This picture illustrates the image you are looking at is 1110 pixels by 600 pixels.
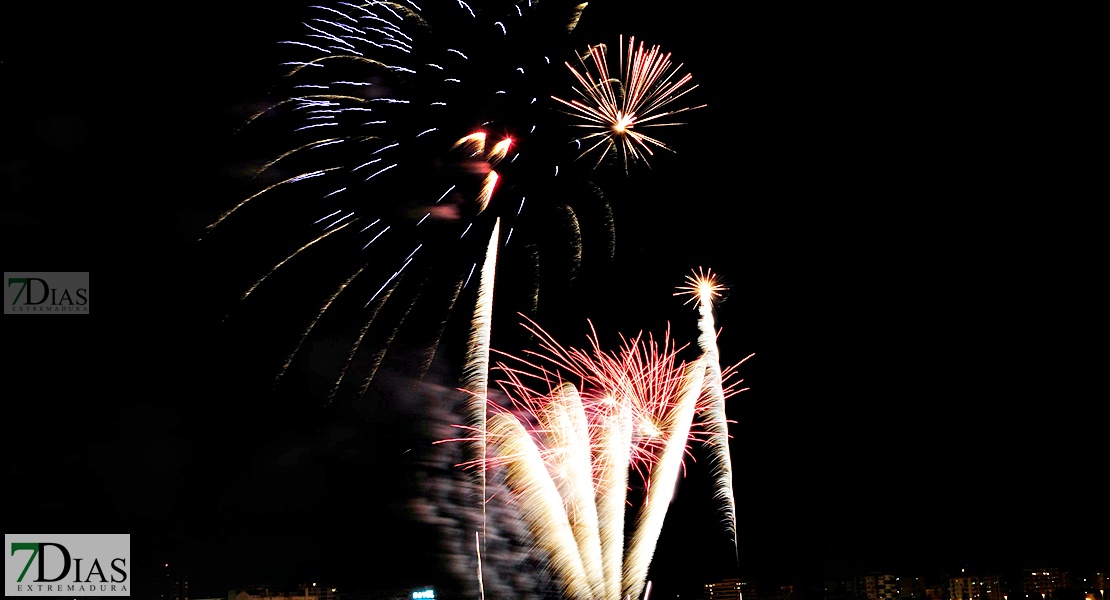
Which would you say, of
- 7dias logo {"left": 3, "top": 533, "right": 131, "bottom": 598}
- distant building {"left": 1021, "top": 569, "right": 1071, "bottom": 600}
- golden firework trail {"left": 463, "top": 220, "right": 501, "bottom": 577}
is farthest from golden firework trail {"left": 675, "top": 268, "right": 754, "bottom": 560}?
distant building {"left": 1021, "top": 569, "right": 1071, "bottom": 600}

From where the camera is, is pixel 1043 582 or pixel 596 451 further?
pixel 1043 582

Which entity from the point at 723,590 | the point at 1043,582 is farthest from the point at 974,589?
the point at 723,590

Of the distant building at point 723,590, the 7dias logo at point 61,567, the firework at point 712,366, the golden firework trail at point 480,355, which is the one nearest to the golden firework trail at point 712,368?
the firework at point 712,366

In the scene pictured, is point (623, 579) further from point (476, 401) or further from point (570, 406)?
point (476, 401)

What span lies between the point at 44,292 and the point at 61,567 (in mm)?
3678

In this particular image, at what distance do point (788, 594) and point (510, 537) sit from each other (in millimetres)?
46877

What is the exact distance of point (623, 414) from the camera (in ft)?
44.9

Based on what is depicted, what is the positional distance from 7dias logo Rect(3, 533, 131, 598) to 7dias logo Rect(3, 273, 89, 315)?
120 inches

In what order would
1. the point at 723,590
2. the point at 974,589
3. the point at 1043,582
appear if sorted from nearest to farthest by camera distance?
1. the point at 1043,582
2. the point at 723,590
3. the point at 974,589

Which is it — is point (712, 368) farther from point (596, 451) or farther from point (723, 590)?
point (723, 590)

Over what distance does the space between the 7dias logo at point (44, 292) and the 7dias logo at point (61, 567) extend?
10.0 feet

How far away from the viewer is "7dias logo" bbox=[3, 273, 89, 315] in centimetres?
1265

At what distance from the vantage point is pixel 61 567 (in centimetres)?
1267

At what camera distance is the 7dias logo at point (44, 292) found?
1265 centimetres
